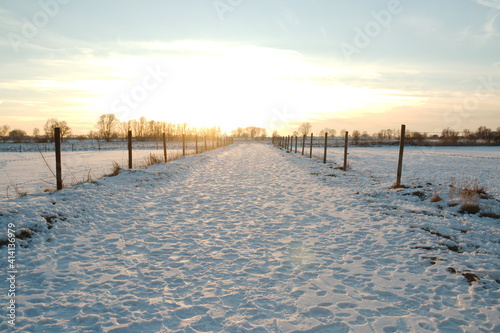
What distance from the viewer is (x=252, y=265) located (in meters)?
4.19

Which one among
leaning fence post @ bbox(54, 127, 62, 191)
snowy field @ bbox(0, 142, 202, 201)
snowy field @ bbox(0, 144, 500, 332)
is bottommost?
snowy field @ bbox(0, 142, 202, 201)

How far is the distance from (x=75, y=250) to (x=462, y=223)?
7652 mm

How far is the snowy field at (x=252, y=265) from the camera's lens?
9.71 feet

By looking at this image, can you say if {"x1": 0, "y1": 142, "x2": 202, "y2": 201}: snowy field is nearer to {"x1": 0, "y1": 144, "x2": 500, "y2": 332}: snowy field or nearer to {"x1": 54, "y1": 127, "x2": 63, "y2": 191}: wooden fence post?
{"x1": 54, "y1": 127, "x2": 63, "y2": 191}: wooden fence post

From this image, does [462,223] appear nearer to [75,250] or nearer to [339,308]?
[339,308]

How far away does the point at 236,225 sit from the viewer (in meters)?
6.10

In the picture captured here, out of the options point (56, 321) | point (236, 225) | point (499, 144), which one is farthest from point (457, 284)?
point (499, 144)

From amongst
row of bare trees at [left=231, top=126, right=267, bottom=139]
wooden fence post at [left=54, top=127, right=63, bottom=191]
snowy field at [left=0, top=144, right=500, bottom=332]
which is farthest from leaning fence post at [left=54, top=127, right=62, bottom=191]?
Result: row of bare trees at [left=231, top=126, right=267, bottom=139]

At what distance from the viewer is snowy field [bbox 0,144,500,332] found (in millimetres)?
2961

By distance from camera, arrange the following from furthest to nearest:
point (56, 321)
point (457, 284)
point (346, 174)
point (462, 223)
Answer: point (346, 174) < point (462, 223) < point (457, 284) < point (56, 321)

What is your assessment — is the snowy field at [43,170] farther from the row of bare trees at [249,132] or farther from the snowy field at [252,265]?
the row of bare trees at [249,132]

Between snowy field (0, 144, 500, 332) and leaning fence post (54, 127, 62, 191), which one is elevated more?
leaning fence post (54, 127, 62, 191)

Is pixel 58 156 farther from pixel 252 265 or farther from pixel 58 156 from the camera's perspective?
pixel 252 265

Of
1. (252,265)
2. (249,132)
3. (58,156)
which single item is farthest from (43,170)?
(249,132)
